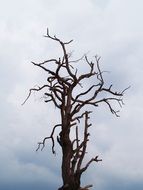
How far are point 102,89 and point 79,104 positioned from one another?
1.21 metres

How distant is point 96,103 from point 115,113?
1091 mm

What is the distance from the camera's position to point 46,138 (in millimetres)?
15109

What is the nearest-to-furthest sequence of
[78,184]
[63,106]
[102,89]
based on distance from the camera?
[78,184] → [63,106] → [102,89]

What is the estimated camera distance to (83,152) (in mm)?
13766

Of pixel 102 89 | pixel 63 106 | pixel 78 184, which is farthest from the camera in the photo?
pixel 102 89

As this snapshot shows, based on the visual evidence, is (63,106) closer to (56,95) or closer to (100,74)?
(56,95)

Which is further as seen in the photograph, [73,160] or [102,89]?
[102,89]

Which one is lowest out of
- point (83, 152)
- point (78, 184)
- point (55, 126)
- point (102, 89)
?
point (78, 184)

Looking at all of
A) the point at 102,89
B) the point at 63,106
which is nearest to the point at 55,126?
the point at 63,106

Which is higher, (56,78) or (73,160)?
(56,78)

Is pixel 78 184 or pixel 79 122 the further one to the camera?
pixel 79 122

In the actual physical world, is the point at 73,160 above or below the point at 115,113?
below

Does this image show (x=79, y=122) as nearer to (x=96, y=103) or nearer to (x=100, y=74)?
(x=96, y=103)

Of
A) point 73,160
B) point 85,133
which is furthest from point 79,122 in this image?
point 73,160
